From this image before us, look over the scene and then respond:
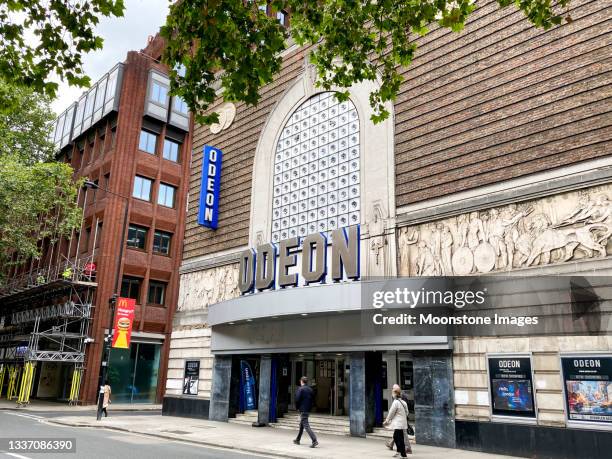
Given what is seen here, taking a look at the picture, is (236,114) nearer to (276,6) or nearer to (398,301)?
(398,301)

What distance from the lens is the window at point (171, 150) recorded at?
127 ft

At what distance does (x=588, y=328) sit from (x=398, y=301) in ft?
17.7

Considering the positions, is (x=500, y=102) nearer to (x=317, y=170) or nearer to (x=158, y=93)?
(x=317, y=170)

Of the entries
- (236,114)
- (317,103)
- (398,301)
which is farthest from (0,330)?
(398,301)

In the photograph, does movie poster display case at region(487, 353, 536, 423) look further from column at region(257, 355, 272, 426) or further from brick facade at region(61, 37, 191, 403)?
brick facade at region(61, 37, 191, 403)

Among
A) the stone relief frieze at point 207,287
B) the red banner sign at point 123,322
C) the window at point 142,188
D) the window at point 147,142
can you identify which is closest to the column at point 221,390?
the stone relief frieze at point 207,287

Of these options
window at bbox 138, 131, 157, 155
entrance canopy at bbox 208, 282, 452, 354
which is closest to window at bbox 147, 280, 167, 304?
window at bbox 138, 131, 157, 155

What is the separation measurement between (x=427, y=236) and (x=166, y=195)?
25.9 m

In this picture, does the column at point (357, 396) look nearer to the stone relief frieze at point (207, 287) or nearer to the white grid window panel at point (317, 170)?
the white grid window panel at point (317, 170)

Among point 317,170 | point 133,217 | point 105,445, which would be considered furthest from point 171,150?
point 105,445

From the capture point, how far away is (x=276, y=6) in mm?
10164

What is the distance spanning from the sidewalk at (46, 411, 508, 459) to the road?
0.65m

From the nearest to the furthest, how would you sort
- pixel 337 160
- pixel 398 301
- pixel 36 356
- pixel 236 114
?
pixel 398 301
pixel 337 160
pixel 236 114
pixel 36 356

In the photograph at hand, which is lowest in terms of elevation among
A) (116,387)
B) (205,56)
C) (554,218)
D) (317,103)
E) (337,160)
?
(116,387)
